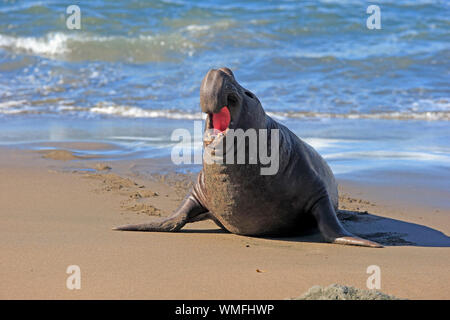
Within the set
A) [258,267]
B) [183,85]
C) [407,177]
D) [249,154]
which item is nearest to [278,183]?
[249,154]

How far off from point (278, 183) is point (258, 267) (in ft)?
3.80

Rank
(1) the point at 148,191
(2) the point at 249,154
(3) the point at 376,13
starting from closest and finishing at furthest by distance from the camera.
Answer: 1. (2) the point at 249,154
2. (1) the point at 148,191
3. (3) the point at 376,13

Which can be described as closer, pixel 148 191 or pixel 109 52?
pixel 148 191

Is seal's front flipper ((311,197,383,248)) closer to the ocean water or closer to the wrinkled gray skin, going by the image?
the wrinkled gray skin

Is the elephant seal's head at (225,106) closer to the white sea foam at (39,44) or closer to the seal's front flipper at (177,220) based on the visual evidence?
the seal's front flipper at (177,220)

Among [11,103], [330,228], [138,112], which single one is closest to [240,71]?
[138,112]

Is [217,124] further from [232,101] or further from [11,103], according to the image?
[11,103]

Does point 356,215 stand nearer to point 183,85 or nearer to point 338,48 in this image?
point 183,85

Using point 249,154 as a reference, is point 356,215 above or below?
below

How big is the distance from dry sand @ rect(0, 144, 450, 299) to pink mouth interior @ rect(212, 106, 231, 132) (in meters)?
0.86

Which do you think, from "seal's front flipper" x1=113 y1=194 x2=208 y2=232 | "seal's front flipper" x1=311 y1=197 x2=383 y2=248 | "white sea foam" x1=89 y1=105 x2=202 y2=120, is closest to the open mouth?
"seal's front flipper" x1=113 y1=194 x2=208 y2=232

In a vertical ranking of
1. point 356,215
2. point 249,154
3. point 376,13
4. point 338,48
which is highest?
point 376,13
